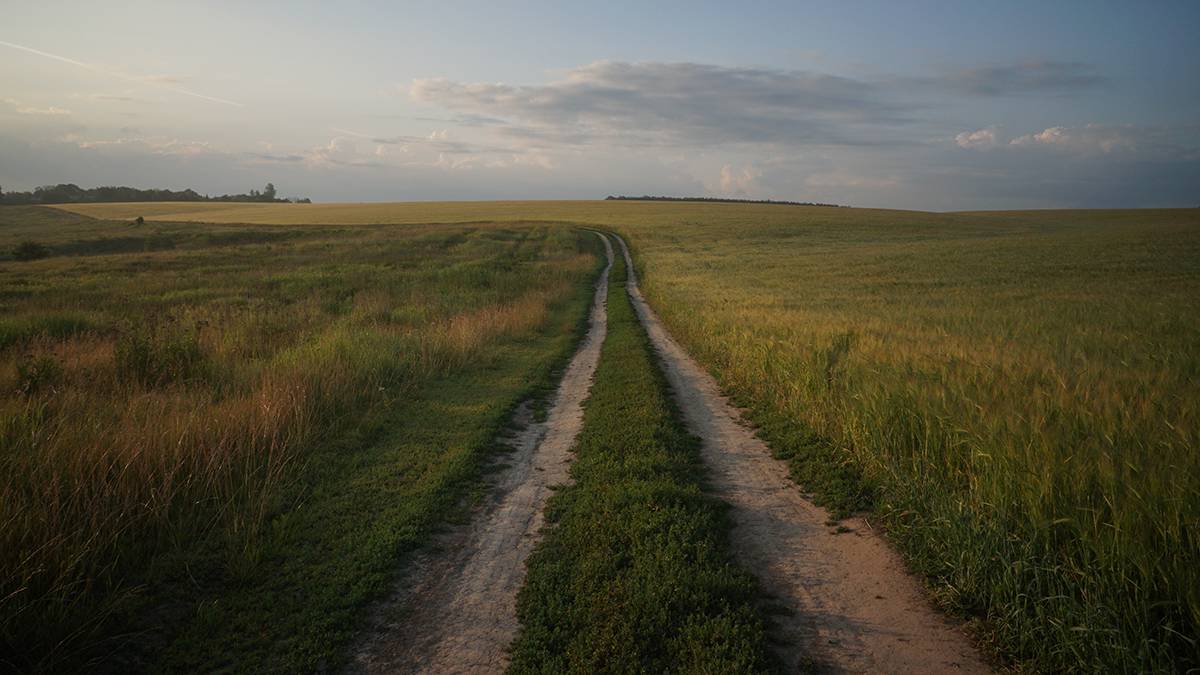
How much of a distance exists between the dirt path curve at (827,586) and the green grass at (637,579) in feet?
0.97

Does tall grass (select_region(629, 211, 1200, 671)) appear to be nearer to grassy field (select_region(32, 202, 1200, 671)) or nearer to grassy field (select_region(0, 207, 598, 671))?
grassy field (select_region(32, 202, 1200, 671))

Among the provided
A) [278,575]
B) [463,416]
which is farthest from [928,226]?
[278,575]

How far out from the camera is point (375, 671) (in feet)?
13.4

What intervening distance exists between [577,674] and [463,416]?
6.54 m

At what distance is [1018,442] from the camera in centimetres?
536

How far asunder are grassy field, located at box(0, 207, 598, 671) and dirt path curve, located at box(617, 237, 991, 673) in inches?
125

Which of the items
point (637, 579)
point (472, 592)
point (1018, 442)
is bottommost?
point (472, 592)

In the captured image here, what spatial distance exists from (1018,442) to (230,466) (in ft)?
26.2

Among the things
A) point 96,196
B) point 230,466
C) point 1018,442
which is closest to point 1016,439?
point 1018,442

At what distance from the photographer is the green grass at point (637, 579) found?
13.1ft

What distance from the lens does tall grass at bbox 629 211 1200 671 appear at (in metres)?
3.93

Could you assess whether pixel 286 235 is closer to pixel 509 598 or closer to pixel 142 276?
pixel 142 276

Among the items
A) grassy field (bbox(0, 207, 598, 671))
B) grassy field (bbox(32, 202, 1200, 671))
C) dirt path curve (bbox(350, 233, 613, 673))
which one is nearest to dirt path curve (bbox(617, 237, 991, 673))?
grassy field (bbox(32, 202, 1200, 671))

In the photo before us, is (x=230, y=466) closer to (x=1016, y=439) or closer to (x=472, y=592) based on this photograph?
(x=472, y=592)
